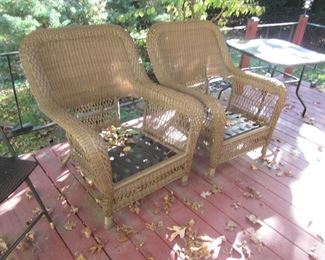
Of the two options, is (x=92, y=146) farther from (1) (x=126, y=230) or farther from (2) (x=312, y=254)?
(2) (x=312, y=254)

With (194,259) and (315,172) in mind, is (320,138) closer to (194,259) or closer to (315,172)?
(315,172)

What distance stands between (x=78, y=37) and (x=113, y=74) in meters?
0.34

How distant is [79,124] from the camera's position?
1.67 meters

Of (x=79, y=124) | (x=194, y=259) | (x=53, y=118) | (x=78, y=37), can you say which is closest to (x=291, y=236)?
(x=194, y=259)

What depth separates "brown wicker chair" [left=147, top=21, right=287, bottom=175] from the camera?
7.39 feet

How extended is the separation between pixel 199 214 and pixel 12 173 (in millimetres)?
1137

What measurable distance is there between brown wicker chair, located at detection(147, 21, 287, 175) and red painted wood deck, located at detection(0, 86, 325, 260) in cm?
24

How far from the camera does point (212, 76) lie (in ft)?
9.01

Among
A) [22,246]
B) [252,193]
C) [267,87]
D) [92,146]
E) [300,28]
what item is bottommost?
[252,193]

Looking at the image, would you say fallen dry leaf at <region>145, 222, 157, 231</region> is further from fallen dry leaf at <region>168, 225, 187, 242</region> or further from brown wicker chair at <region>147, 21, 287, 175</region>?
brown wicker chair at <region>147, 21, 287, 175</region>

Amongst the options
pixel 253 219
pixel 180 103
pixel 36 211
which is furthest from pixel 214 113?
pixel 36 211

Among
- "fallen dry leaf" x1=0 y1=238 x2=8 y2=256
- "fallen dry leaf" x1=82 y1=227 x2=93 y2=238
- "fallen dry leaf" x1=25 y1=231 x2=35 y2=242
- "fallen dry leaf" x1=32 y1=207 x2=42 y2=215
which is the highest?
"fallen dry leaf" x1=0 y1=238 x2=8 y2=256

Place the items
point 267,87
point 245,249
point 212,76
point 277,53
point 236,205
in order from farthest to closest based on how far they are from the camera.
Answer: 1. point 277,53
2. point 212,76
3. point 267,87
4. point 236,205
5. point 245,249

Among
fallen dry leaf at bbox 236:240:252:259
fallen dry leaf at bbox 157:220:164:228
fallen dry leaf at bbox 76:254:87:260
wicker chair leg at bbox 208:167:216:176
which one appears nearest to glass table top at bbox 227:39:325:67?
wicker chair leg at bbox 208:167:216:176
